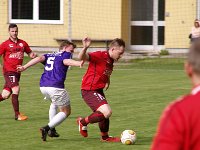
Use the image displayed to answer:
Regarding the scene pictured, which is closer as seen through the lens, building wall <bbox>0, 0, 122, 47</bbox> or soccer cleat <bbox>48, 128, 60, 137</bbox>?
soccer cleat <bbox>48, 128, 60, 137</bbox>

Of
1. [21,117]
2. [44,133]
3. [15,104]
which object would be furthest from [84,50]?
[15,104]

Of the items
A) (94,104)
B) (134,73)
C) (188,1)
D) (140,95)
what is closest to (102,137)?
(94,104)

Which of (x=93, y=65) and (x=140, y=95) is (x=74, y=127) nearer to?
(x=93, y=65)

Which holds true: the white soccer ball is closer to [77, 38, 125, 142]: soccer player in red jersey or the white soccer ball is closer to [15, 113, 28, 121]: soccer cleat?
[77, 38, 125, 142]: soccer player in red jersey

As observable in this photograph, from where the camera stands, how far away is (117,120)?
12820 millimetres

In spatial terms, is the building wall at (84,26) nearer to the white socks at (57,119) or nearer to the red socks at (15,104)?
the red socks at (15,104)

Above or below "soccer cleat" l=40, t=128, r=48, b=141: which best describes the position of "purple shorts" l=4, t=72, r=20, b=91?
above

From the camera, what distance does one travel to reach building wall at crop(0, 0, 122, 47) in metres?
29.5

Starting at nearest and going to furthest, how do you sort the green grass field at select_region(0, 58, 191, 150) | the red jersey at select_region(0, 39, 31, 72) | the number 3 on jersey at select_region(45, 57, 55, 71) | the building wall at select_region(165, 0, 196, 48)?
1. the green grass field at select_region(0, 58, 191, 150)
2. the number 3 on jersey at select_region(45, 57, 55, 71)
3. the red jersey at select_region(0, 39, 31, 72)
4. the building wall at select_region(165, 0, 196, 48)

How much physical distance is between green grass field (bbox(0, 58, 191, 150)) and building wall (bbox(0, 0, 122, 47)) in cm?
435

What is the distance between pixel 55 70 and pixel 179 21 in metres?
18.1

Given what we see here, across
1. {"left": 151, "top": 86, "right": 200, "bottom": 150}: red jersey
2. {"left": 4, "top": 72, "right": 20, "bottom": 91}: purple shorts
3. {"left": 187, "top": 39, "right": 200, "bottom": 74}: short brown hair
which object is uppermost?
{"left": 187, "top": 39, "right": 200, "bottom": 74}: short brown hair

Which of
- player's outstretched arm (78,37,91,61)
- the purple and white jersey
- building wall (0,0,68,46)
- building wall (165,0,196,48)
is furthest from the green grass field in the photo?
building wall (0,0,68,46)

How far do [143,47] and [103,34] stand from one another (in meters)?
1.75
